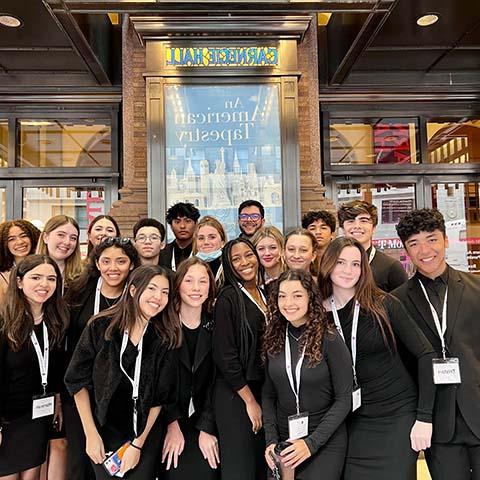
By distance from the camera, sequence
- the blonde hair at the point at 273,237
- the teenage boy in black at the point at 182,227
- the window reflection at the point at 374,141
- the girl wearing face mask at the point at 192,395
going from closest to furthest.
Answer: the girl wearing face mask at the point at 192,395 → the blonde hair at the point at 273,237 → the teenage boy in black at the point at 182,227 → the window reflection at the point at 374,141

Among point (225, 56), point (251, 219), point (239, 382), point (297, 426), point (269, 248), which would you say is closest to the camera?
point (297, 426)

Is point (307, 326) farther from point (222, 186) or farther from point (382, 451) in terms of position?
point (222, 186)

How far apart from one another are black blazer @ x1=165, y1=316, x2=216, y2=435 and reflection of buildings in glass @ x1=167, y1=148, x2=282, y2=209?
8.61ft

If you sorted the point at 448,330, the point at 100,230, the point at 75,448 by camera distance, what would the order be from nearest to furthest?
the point at 448,330 < the point at 75,448 < the point at 100,230

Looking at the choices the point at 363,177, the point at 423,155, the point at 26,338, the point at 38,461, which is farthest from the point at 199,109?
the point at 38,461

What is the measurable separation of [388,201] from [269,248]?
12.1 feet

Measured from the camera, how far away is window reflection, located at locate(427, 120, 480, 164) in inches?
244

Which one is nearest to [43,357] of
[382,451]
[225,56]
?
[382,451]

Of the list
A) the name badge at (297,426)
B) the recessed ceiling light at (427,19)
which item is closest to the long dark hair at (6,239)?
the name badge at (297,426)

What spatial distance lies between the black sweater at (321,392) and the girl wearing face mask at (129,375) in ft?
1.62

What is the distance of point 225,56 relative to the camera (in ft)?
16.5

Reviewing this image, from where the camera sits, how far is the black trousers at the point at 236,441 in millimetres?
2387

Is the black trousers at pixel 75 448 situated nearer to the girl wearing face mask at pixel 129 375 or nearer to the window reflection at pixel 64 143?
the girl wearing face mask at pixel 129 375

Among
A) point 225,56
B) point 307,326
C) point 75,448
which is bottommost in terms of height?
point 75,448
